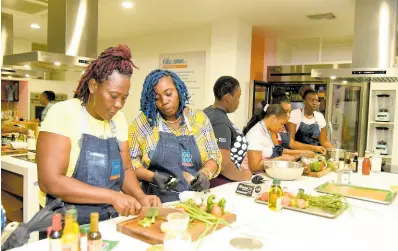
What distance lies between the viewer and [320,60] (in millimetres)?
5848

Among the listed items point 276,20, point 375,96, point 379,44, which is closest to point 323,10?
point 276,20

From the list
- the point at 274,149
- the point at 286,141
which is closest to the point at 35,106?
the point at 286,141

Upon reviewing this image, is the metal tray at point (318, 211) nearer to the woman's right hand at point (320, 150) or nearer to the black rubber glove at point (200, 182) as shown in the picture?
the black rubber glove at point (200, 182)

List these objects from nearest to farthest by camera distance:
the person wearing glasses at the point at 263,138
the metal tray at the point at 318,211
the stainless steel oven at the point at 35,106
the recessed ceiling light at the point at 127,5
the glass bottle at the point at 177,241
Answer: the glass bottle at the point at 177,241, the metal tray at the point at 318,211, the person wearing glasses at the point at 263,138, the recessed ceiling light at the point at 127,5, the stainless steel oven at the point at 35,106

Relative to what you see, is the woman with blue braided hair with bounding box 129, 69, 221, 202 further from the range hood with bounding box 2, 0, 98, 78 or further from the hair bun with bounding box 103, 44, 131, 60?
→ the range hood with bounding box 2, 0, 98, 78

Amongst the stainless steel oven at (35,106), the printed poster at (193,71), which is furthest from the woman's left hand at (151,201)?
the stainless steel oven at (35,106)

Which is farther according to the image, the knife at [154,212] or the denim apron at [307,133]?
the denim apron at [307,133]

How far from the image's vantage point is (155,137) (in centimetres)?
190

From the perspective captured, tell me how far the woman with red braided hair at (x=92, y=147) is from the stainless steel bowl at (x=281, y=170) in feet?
3.72

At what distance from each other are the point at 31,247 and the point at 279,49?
5.28 m

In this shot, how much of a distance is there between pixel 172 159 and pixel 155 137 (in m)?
0.15

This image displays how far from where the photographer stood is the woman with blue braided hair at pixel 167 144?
1.87 m

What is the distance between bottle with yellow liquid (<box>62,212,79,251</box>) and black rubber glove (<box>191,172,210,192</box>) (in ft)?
2.85

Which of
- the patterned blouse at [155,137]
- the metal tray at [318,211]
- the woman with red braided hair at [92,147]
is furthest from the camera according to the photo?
the patterned blouse at [155,137]
